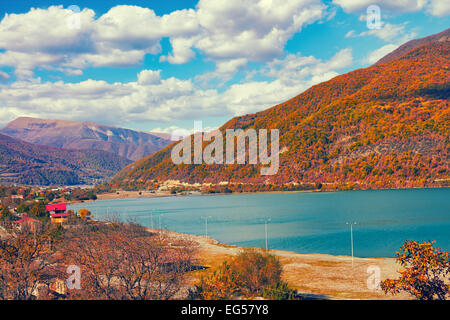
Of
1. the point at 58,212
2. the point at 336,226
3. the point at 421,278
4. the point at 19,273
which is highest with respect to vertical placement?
the point at 19,273

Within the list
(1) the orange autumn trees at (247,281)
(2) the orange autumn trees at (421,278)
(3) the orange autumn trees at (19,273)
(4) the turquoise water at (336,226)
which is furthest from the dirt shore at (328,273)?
(3) the orange autumn trees at (19,273)

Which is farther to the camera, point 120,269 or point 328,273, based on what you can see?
point 328,273

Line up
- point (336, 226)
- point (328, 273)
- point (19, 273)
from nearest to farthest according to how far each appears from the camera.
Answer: point (19, 273) → point (328, 273) → point (336, 226)

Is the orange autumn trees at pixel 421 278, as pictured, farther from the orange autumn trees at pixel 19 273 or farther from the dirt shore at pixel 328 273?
the orange autumn trees at pixel 19 273

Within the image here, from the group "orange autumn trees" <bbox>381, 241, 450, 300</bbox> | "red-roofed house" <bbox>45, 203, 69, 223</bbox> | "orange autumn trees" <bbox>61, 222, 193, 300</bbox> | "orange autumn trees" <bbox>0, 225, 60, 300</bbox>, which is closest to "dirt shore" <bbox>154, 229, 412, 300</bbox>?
"orange autumn trees" <bbox>381, 241, 450, 300</bbox>

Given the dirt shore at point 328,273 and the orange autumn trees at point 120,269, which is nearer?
the orange autumn trees at point 120,269

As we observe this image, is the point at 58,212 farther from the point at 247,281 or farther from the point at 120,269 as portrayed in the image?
the point at 247,281

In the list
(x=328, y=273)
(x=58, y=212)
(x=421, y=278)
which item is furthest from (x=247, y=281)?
(x=58, y=212)

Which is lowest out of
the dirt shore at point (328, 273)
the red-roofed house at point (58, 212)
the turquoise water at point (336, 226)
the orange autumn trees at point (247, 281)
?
the turquoise water at point (336, 226)
